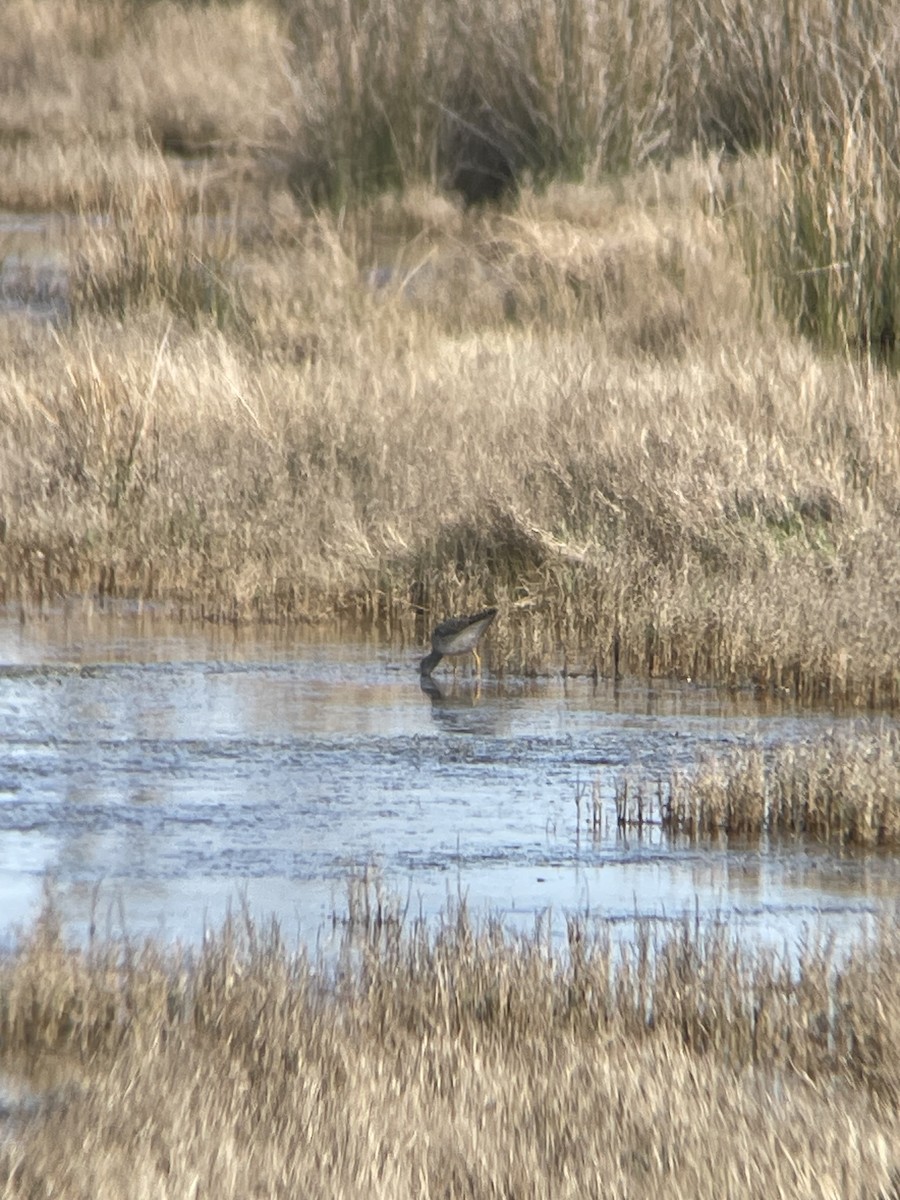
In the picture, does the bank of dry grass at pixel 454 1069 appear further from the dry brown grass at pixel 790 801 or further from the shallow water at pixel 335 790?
the dry brown grass at pixel 790 801

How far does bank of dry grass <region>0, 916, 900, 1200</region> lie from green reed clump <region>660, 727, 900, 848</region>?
1.34m

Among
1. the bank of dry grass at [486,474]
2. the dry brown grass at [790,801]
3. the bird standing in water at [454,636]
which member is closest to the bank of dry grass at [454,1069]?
the dry brown grass at [790,801]

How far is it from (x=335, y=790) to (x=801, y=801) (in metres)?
1.36

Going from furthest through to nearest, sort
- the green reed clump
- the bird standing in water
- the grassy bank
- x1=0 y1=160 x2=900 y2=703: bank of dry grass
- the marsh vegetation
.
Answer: the grassy bank, x1=0 y1=160 x2=900 y2=703: bank of dry grass, the bird standing in water, the green reed clump, the marsh vegetation

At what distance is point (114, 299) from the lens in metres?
15.2

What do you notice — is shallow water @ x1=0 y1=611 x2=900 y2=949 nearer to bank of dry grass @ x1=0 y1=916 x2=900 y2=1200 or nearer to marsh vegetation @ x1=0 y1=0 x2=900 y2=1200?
marsh vegetation @ x1=0 y1=0 x2=900 y2=1200

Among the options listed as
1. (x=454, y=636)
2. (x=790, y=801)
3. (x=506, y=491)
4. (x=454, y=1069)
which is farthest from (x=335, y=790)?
(x=506, y=491)

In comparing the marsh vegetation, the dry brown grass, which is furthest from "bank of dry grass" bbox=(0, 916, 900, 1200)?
the dry brown grass

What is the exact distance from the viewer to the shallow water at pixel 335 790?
5.93 metres

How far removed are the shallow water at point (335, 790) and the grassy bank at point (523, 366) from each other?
25.4 inches

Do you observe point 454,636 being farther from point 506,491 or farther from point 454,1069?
point 454,1069

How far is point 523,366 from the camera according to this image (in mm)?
12953

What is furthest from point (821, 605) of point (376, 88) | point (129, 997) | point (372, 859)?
point (376, 88)

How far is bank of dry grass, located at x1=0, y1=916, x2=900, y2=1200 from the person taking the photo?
12.6 feet
